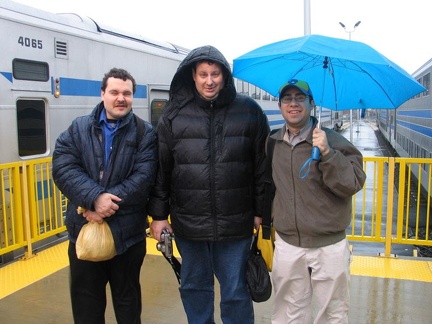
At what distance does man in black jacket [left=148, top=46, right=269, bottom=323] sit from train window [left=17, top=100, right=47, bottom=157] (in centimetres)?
315

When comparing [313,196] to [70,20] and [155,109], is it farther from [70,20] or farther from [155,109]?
[155,109]

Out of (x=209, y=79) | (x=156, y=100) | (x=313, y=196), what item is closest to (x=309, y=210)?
(x=313, y=196)

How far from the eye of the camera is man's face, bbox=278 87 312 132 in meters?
2.53

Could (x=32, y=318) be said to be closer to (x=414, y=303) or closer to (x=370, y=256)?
(x=414, y=303)

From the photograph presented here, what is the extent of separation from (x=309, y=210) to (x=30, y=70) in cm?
422

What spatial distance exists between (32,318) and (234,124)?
2.35 m

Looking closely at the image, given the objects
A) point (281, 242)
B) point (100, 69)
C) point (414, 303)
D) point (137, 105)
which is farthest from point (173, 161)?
point (137, 105)

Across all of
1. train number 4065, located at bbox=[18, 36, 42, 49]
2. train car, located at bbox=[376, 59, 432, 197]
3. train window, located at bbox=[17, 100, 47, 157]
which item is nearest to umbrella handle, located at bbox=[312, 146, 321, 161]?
train window, located at bbox=[17, 100, 47, 157]

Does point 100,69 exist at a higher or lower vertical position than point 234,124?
higher

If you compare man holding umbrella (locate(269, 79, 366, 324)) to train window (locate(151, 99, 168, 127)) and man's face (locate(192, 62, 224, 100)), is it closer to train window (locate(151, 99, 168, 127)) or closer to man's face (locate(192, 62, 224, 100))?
man's face (locate(192, 62, 224, 100))

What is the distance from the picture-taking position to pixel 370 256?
4.94 m

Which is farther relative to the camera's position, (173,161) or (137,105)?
(137,105)

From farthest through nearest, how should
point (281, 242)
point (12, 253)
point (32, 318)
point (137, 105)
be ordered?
1. point (137, 105)
2. point (12, 253)
3. point (32, 318)
4. point (281, 242)

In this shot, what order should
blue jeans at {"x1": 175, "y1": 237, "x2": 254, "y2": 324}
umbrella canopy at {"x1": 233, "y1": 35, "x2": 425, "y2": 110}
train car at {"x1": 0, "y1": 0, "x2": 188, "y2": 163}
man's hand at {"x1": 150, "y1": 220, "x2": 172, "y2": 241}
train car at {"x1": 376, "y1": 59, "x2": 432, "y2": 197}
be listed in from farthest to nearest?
train car at {"x1": 376, "y1": 59, "x2": 432, "y2": 197}
train car at {"x1": 0, "y1": 0, "x2": 188, "y2": 163}
man's hand at {"x1": 150, "y1": 220, "x2": 172, "y2": 241}
blue jeans at {"x1": 175, "y1": 237, "x2": 254, "y2": 324}
umbrella canopy at {"x1": 233, "y1": 35, "x2": 425, "y2": 110}
